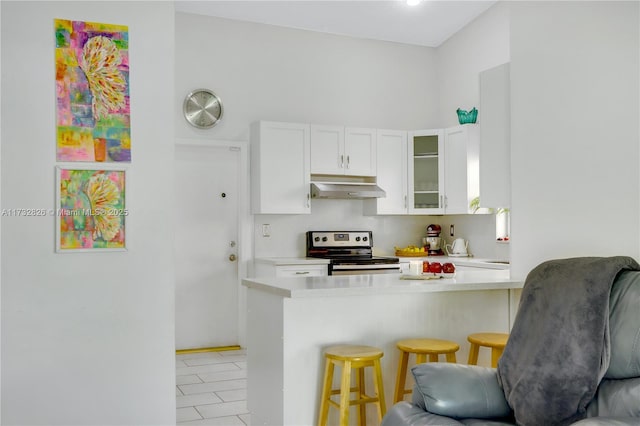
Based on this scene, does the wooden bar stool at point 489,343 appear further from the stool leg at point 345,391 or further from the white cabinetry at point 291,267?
the white cabinetry at point 291,267

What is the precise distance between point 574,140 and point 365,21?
11.2ft

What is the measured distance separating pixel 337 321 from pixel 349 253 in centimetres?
303

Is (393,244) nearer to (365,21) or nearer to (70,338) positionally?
(365,21)

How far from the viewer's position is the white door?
5.91m

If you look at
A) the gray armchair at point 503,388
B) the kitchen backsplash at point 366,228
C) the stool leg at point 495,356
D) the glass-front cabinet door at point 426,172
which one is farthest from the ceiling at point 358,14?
the gray armchair at point 503,388

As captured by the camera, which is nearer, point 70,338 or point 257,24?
point 70,338

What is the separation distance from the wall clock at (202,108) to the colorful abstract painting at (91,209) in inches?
97.4

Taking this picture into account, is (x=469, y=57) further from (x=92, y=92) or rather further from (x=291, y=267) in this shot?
(x=92, y=92)

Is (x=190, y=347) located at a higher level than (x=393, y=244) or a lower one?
lower

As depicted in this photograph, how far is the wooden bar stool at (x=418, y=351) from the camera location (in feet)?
10.4

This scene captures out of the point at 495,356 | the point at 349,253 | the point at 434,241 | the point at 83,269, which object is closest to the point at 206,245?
the point at 349,253

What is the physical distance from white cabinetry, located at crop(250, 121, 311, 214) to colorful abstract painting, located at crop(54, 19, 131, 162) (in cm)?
→ 238

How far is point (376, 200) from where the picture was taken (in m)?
6.29

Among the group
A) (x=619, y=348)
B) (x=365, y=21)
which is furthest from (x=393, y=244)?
(x=619, y=348)
